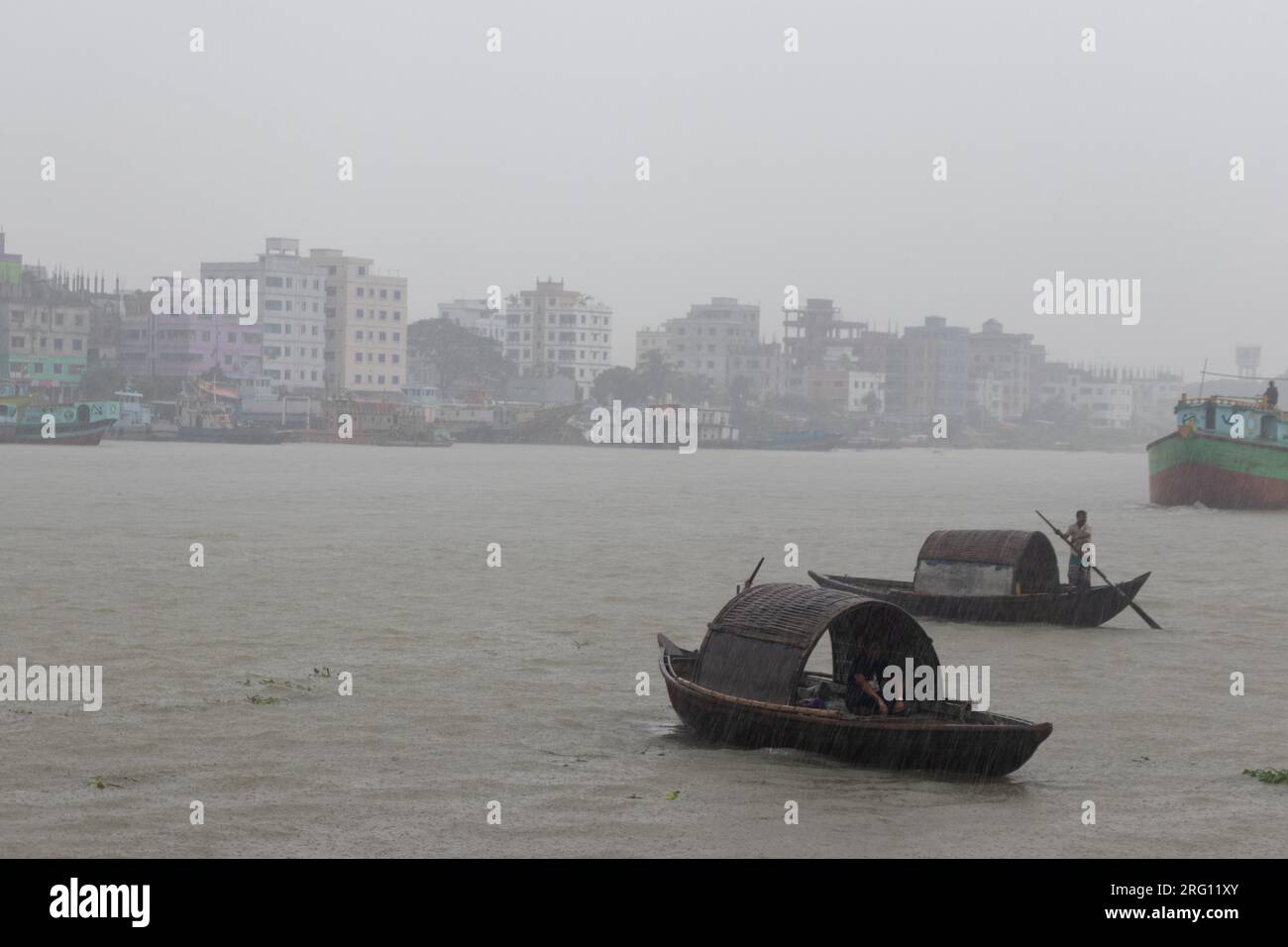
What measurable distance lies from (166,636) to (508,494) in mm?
37314

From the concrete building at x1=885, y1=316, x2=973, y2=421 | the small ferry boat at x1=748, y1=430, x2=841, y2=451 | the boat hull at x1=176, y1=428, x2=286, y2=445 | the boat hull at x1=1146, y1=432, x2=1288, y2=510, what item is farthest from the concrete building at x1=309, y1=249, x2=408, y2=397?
the boat hull at x1=1146, y1=432, x2=1288, y2=510

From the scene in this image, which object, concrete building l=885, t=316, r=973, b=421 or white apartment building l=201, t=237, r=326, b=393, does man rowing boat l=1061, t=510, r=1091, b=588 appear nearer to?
white apartment building l=201, t=237, r=326, b=393

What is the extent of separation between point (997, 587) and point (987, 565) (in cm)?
33

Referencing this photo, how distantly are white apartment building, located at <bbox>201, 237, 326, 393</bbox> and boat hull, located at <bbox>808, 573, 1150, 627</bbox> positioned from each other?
353 feet

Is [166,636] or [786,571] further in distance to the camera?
[786,571]

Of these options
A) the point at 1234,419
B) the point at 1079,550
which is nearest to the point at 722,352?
the point at 1234,419

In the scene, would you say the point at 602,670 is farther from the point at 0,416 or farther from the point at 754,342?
the point at 754,342

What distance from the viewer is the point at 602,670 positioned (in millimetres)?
17719

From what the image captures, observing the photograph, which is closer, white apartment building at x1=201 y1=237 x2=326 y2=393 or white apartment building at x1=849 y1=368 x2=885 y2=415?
white apartment building at x1=201 y1=237 x2=326 y2=393

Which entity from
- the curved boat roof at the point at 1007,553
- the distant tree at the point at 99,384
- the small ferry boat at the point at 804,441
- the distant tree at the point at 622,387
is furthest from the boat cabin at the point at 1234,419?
the distant tree at the point at 622,387

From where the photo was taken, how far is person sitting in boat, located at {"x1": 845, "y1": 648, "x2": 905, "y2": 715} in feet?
41.1

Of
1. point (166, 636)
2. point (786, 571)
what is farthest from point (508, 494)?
point (166, 636)

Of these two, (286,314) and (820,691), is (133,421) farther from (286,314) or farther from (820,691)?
(820,691)

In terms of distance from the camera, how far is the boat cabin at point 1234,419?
157 ft
